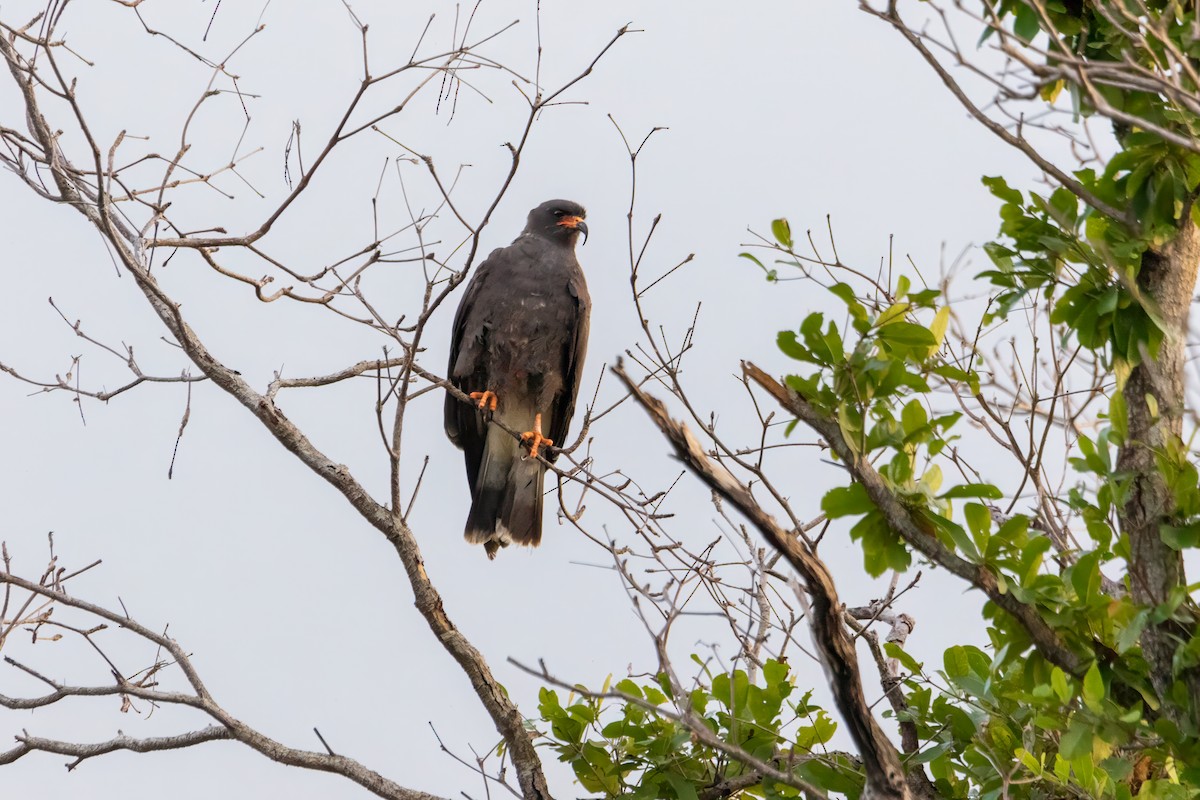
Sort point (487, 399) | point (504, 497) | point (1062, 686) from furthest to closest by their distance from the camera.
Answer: point (504, 497)
point (487, 399)
point (1062, 686)

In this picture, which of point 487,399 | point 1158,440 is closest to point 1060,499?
point 1158,440

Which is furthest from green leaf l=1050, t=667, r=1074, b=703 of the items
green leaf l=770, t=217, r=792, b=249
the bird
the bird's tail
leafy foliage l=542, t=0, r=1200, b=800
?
the bird's tail

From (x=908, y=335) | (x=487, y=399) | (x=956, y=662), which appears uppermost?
(x=487, y=399)

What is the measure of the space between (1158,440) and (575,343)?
3.42 m

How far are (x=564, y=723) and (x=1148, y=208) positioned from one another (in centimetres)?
210

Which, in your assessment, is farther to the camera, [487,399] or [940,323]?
[487,399]

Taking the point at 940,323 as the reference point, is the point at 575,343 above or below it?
above

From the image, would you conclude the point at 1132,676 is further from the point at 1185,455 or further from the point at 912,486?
the point at 912,486

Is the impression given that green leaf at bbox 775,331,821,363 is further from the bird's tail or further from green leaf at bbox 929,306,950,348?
the bird's tail

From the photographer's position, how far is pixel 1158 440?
8.92 feet

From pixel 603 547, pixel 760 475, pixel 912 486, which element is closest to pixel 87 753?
pixel 603 547

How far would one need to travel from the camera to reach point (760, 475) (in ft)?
9.95

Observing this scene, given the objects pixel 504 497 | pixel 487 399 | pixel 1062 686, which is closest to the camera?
pixel 1062 686

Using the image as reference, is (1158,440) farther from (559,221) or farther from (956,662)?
(559,221)
